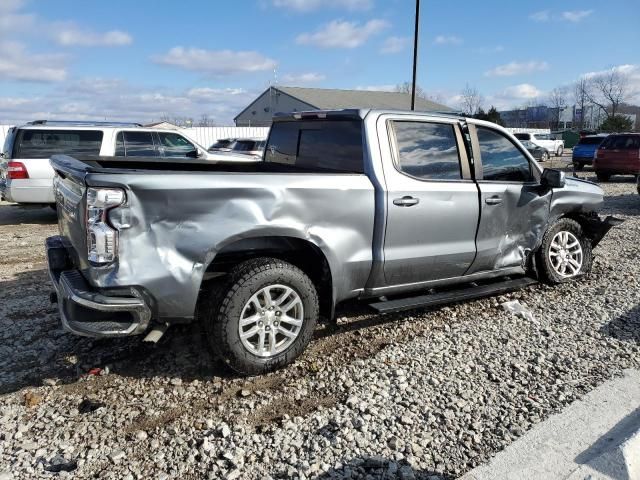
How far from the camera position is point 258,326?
141 inches

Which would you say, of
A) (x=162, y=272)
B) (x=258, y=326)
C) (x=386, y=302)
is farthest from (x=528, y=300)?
(x=162, y=272)

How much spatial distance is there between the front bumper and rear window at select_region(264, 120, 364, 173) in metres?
1.96

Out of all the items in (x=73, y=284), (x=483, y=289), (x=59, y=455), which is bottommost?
(x=59, y=455)

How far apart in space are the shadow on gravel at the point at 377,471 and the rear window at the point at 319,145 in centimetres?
216

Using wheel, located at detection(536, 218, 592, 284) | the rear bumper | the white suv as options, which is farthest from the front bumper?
the rear bumper

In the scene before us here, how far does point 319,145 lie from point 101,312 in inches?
92.0

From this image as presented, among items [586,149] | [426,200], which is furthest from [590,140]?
[426,200]

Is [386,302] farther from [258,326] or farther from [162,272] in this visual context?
[162,272]

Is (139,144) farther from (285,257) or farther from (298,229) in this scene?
(298,229)

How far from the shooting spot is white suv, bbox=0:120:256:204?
9633 millimetres

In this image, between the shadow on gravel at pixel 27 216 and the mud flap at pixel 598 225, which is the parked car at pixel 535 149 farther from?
the shadow on gravel at pixel 27 216

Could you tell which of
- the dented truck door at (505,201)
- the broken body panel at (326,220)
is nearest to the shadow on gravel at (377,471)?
the broken body panel at (326,220)

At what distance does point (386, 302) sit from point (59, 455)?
2570 millimetres

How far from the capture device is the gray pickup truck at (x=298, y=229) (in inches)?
124
